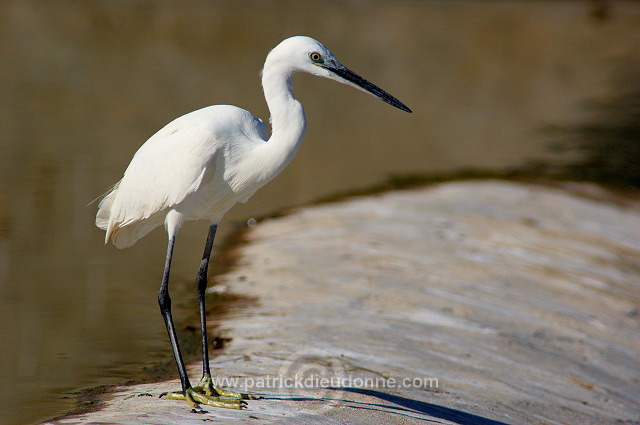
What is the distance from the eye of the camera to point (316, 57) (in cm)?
498

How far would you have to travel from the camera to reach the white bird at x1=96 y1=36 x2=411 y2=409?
4.95 meters

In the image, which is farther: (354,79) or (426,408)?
(426,408)

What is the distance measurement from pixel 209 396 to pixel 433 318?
119 inches

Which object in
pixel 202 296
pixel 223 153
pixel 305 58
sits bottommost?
pixel 202 296

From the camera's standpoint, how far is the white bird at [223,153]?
4949 mm

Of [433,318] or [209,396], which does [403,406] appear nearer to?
[209,396]

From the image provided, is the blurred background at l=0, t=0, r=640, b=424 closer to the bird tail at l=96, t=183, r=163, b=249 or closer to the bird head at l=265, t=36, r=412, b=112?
the bird tail at l=96, t=183, r=163, b=249

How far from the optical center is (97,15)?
68.8ft

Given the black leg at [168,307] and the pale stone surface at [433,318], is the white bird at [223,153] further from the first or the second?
the pale stone surface at [433,318]

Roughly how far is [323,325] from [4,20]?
52.1ft

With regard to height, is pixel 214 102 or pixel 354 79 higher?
pixel 214 102

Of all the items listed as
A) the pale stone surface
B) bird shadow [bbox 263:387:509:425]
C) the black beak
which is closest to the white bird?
the black beak

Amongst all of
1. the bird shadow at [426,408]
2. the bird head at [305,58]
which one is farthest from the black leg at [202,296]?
the bird head at [305,58]

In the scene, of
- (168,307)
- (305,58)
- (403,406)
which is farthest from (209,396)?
(305,58)
